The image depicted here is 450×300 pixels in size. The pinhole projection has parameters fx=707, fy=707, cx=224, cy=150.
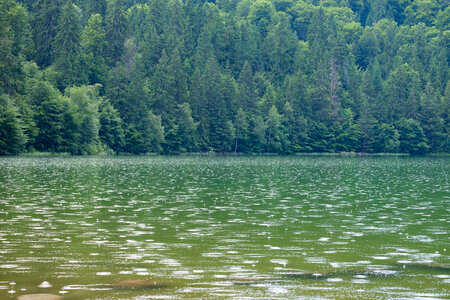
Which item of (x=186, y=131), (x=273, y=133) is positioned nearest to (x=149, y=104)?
(x=186, y=131)

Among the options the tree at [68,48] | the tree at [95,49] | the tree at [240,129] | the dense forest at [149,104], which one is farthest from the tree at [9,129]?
the tree at [240,129]

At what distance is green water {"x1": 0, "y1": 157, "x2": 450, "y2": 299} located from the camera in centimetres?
1574

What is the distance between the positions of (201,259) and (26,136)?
8521 cm

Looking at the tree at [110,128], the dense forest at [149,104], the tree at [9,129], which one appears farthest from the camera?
the tree at [110,128]

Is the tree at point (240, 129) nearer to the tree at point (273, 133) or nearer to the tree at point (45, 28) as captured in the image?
the tree at point (273, 133)

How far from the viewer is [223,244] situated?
21844mm

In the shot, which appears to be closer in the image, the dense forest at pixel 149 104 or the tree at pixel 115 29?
the dense forest at pixel 149 104

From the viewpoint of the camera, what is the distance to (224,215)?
1184 inches

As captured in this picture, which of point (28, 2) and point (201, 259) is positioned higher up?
point (28, 2)

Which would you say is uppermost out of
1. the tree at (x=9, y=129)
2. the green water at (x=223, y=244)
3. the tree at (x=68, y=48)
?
the tree at (x=68, y=48)

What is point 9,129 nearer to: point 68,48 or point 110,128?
point 110,128

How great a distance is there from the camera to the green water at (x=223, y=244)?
1574 centimetres

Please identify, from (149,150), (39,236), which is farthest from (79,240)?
(149,150)

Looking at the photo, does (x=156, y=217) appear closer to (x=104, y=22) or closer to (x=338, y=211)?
(x=338, y=211)
